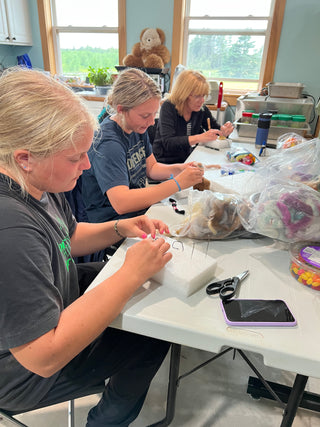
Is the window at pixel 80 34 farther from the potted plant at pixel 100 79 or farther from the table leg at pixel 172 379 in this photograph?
the table leg at pixel 172 379

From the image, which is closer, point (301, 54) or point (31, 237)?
point (31, 237)

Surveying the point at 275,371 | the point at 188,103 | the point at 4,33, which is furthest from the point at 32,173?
the point at 4,33

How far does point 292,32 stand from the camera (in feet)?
9.48

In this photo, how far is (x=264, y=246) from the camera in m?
0.93

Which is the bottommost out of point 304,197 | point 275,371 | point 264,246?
point 275,371

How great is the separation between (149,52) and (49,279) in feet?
10.6

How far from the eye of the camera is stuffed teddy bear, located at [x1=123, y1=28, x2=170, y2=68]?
3158 millimetres

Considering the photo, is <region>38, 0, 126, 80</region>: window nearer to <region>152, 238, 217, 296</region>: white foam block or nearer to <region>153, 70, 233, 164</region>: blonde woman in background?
<region>153, 70, 233, 164</region>: blonde woman in background

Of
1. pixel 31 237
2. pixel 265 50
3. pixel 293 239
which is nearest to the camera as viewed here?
pixel 31 237

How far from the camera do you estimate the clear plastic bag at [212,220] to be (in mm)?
928

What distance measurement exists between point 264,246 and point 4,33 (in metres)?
3.70

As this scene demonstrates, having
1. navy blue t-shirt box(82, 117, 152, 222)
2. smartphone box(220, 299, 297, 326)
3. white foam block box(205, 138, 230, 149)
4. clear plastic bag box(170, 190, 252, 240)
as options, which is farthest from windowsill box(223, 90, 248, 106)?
smartphone box(220, 299, 297, 326)

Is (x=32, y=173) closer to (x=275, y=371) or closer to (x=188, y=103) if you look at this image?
(x=275, y=371)

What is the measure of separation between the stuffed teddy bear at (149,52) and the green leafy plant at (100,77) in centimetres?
30
